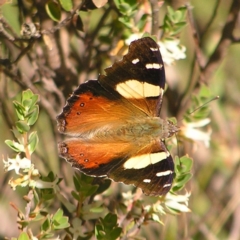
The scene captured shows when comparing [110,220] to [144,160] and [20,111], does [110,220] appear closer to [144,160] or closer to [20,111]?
[144,160]

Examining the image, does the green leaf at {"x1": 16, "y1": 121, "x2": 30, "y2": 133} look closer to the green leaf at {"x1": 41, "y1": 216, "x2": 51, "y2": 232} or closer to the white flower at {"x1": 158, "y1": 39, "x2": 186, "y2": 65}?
the green leaf at {"x1": 41, "y1": 216, "x2": 51, "y2": 232}

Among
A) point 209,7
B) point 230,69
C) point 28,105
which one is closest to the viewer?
point 28,105

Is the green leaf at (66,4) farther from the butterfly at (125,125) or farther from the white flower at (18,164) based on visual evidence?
the white flower at (18,164)

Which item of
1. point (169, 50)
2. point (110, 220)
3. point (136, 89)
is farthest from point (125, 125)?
point (110, 220)

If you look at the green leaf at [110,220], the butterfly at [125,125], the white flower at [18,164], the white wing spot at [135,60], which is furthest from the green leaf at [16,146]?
the white wing spot at [135,60]

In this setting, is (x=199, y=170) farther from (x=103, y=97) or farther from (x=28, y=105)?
(x=28, y=105)

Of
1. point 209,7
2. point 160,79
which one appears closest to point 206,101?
point 160,79
